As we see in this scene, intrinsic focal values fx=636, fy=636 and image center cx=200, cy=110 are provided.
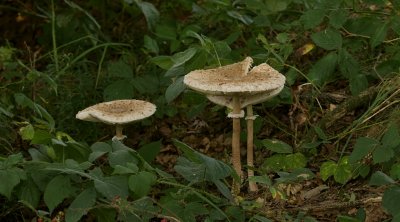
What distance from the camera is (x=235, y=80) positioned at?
3.30 meters

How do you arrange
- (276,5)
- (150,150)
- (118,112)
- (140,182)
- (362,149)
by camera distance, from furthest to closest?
(276,5) → (118,112) → (150,150) → (362,149) → (140,182)

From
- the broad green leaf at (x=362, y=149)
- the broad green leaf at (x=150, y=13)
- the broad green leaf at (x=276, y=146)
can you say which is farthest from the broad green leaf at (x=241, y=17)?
the broad green leaf at (x=362, y=149)

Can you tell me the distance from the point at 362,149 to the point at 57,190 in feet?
4.85

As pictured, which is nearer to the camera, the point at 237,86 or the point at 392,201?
the point at 392,201

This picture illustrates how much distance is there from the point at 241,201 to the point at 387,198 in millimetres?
777

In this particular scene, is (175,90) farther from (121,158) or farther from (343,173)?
(343,173)

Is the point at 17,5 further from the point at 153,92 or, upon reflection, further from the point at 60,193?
the point at 60,193

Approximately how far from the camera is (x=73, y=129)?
4512mm

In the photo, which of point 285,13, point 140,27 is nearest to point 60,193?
point 285,13

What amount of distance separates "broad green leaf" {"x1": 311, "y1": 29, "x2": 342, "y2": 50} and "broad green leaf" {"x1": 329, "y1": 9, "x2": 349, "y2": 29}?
0.26 feet

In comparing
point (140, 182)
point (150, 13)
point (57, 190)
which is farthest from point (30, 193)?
point (150, 13)

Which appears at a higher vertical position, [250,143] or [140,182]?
[140,182]

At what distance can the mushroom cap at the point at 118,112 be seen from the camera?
3738 mm

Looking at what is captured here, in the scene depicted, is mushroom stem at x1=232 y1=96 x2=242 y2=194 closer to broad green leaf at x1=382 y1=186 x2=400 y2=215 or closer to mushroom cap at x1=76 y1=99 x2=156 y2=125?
mushroom cap at x1=76 y1=99 x2=156 y2=125
